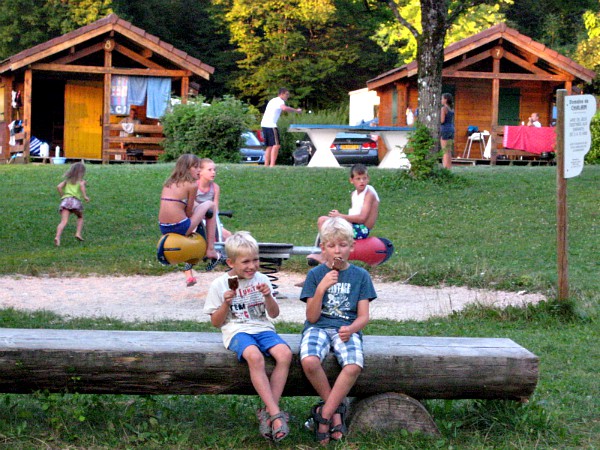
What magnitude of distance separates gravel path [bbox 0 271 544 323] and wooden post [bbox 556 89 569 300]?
28.0 inches

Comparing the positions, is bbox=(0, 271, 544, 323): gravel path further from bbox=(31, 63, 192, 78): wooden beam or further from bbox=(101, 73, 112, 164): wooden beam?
bbox=(31, 63, 192, 78): wooden beam

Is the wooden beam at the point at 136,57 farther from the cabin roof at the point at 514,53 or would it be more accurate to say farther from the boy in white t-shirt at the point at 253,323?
the boy in white t-shirt at the point at 253,323

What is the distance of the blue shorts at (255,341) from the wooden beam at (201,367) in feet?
0.17

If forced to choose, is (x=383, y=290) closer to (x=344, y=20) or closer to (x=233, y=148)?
(x=233, y=148)

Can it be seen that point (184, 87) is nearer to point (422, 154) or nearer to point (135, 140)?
point (135, 140)

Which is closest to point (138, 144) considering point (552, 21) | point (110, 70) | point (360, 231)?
point (110, 70)

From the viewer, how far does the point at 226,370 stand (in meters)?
4.90

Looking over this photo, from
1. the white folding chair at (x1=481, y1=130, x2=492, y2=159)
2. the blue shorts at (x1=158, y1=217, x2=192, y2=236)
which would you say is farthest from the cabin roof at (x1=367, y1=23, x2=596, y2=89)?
the blue shorts at (x1=158, y1=217, x2=192, y2=236)

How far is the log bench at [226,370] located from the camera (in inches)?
190

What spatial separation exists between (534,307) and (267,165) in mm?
12529

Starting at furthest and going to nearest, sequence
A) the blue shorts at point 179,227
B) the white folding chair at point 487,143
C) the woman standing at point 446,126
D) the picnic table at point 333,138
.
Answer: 1. the white folding chair at point 487,143
2. the picnic table at point 333,138
3. the woman standing at point 446,126
4. the blue shorts at point 179,227

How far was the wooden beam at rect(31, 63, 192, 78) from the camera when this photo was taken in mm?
25094

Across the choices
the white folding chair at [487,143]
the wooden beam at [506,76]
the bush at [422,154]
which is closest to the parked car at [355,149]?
the wooden beam at [506,76]

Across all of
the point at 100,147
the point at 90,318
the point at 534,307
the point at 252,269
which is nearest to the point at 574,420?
the point at 252,269
